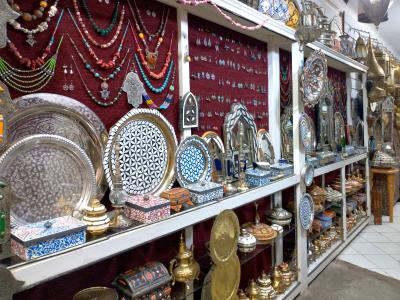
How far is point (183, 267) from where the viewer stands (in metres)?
1.38

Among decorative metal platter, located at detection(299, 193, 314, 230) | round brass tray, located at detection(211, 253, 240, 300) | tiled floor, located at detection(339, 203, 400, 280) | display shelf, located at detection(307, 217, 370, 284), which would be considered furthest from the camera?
tiled floor, located at detection(339, 203, 400, 280)

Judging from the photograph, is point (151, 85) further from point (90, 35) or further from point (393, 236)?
point (393, 236)

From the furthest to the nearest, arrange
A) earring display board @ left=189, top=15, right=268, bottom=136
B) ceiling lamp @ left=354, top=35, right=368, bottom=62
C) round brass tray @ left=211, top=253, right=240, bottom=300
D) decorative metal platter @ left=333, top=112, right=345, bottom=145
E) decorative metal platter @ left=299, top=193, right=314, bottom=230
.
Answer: ceiling lamp @ left=354, top=35, right=368, bottom=62, decorative metal platter @ left=333, top=112, right=345, bottom=145, decorative metal platter @ left=299, top=193, right=314, bottom=230, earring display board @ left=189, top=15, right=268, bottom=136, round brass tray @ left=211, top=253, right=240, bottom=300

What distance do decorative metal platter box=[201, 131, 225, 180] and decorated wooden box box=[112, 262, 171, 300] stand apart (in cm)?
58

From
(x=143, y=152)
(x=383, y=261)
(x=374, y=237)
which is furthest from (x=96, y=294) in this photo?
(x=374, y=237)

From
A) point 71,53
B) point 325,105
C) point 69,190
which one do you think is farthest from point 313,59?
point 69,190

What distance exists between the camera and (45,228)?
2.90ft

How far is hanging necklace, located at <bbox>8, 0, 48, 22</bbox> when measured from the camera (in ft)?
3.20

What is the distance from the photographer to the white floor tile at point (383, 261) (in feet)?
9.06

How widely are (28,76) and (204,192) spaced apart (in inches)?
30.6

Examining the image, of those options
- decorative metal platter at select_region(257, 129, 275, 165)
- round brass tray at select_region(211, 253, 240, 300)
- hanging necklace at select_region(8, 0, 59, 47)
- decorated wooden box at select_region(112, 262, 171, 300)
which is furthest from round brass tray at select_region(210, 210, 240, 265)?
hanging necklace at select_region(8, 0, 59, 47)

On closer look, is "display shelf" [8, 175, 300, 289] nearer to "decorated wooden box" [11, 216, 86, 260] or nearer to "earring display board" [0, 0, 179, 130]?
"decorated wooden box" [11, 216, 86, 260]

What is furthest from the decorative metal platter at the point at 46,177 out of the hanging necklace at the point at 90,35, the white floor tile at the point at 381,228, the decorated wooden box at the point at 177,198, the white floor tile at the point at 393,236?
the white floor tile at the point at 381,228

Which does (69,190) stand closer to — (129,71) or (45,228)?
(45,228)
